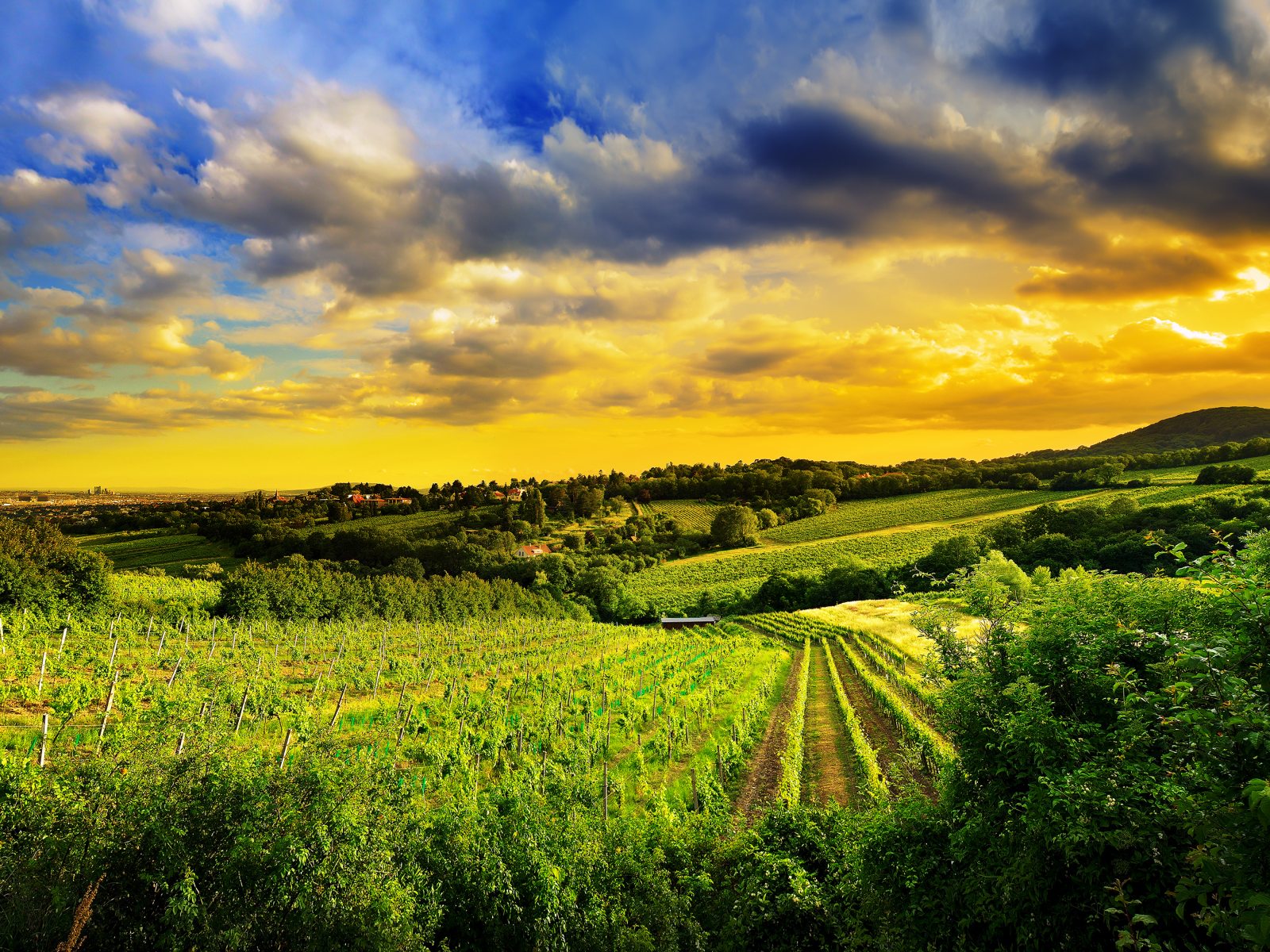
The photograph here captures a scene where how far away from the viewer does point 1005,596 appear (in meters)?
10.9

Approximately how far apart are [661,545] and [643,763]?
94261 mm

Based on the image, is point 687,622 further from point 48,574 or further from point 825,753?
point 48,574

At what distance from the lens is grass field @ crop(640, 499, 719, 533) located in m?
128

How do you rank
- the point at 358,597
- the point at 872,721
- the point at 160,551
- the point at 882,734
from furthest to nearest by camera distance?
1. the point at 160,551
2. the point at 358,597
3. the point at 872,721
4. the point at 882,734

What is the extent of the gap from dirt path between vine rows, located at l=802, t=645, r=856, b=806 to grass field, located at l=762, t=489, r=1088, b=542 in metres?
80.9

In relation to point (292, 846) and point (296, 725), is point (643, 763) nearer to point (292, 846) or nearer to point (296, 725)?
point (296, 725)

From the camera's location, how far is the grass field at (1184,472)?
Result: 3578 inches

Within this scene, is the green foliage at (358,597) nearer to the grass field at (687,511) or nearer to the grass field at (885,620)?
the grass field at (885,620)

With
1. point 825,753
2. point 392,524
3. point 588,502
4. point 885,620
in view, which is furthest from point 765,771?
point 588,502

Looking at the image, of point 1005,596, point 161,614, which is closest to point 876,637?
point 1005,596

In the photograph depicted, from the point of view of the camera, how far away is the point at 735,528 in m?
114

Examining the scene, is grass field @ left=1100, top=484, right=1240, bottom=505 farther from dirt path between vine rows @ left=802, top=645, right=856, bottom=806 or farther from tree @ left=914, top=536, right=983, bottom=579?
dirt path between vine rows @ left=802, top=645, right=856, bottom=806

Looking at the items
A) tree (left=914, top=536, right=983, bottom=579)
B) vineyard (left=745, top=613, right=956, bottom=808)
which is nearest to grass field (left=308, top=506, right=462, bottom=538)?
vineyard (left=745, top=613, right=956, bottom=808)

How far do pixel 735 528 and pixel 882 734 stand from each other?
88.6 m
